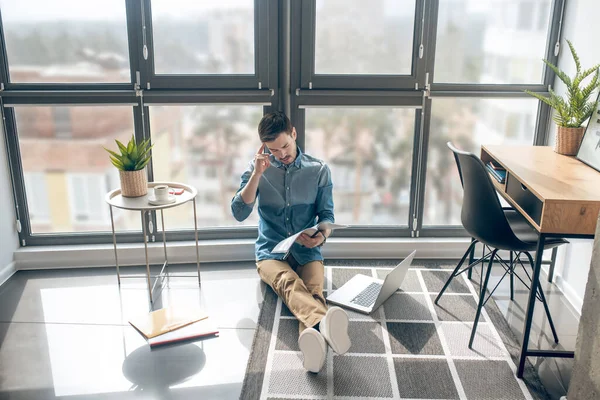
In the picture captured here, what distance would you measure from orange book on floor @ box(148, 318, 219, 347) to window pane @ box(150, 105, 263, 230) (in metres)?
0.94

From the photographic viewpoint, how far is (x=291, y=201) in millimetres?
2916

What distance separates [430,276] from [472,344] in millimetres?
700

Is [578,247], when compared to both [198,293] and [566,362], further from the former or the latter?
[198,293]

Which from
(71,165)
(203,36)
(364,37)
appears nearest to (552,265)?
(364,37)

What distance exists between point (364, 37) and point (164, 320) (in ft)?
6.06

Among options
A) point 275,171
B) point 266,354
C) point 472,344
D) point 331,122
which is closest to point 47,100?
point 275,171

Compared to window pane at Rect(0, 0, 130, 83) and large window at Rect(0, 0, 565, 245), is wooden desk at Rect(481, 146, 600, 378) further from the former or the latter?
window pane at Rect(0, 0, 130, 83)

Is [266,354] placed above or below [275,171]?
below

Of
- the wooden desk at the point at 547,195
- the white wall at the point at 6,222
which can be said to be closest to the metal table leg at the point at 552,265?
the wooden desk at the point at 547,195

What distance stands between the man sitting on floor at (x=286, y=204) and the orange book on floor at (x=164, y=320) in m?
0.40

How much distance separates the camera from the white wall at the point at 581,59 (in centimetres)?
284

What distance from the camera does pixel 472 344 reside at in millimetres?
2551

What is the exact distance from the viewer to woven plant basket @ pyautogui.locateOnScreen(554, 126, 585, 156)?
276 centimetres

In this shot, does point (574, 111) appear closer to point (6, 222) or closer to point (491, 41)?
point (491, 41)
